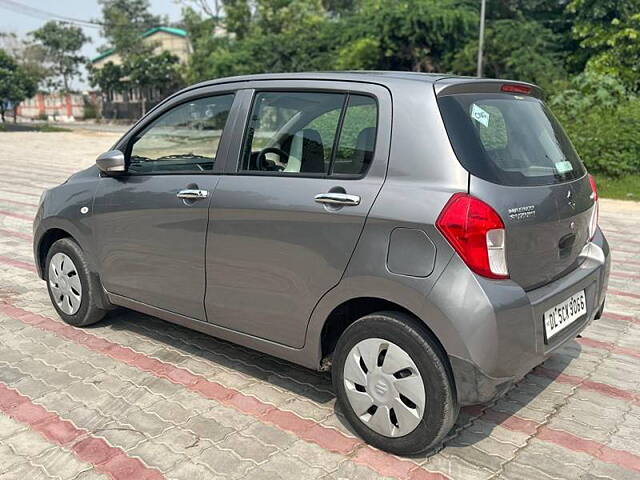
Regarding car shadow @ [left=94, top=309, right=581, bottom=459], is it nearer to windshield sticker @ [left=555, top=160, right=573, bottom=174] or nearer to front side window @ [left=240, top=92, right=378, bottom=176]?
windshield sticker @ [left=555, top=160, right=573, bottom=174]

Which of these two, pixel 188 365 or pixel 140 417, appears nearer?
pixel 140 417

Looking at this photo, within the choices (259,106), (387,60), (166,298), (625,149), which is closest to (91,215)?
(166,298)

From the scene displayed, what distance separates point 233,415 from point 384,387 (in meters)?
0.92

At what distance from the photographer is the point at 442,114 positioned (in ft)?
9.11

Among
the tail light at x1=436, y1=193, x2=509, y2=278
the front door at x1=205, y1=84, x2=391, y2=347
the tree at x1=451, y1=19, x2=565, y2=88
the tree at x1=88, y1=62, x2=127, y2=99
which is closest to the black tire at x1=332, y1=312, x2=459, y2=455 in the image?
the front door at x1=205, y1=84, x2=391, y2=347

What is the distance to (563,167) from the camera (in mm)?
3219

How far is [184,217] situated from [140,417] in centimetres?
113

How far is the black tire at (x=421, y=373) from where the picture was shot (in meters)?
2.67

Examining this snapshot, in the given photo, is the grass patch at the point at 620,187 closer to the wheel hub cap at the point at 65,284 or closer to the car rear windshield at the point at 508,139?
the car rear windshield at the point at 508,139

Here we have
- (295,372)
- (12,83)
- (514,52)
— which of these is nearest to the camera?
(295,372)

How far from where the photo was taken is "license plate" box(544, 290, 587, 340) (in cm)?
284

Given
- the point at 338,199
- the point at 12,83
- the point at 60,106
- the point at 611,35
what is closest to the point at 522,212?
the point at 338,199

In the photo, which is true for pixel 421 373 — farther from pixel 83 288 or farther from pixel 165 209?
pixel 83 288

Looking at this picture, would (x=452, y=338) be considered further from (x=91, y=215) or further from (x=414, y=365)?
(x=91, y=215)
